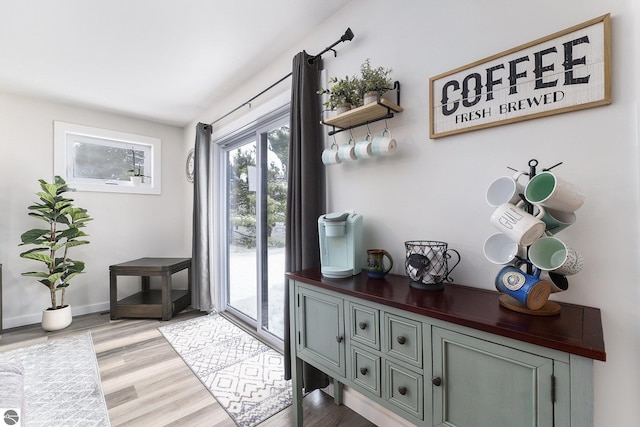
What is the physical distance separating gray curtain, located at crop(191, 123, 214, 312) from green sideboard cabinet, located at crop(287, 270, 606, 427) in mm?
2306

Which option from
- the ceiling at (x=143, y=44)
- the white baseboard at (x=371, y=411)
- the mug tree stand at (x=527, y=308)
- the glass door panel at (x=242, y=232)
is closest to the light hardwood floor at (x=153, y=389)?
the white baseboard at (x=371, y=411)

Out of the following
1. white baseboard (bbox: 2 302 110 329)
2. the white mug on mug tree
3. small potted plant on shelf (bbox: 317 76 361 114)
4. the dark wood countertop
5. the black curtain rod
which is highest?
the black curtain rod

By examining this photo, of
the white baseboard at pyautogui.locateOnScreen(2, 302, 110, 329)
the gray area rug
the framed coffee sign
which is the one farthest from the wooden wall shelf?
the white baseboard at pyautogui.locateOnScreen(2, 302, 110, 329)

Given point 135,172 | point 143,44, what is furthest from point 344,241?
point 135,172

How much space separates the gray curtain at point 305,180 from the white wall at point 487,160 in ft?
0.40

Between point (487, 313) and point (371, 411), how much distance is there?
1.10 m

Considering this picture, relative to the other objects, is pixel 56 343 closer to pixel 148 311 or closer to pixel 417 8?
pixel 148 311

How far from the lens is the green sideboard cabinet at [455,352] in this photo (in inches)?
27.9

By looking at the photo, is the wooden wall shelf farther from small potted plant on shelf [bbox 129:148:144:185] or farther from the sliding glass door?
small potted plant on shelf [bbox 129:148:144:185]

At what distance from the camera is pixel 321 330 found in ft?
4.49

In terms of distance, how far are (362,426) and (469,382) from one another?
98 centimetres

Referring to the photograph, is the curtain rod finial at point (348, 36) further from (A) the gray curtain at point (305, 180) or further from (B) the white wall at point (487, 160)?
(A) the gray curtain at point (305, 180)

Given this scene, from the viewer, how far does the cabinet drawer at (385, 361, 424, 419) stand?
3.26ft

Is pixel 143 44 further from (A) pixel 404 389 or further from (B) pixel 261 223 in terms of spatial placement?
(A) pixel 404 389
